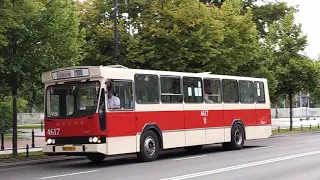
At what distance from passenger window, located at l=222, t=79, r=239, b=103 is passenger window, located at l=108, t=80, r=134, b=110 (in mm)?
6008

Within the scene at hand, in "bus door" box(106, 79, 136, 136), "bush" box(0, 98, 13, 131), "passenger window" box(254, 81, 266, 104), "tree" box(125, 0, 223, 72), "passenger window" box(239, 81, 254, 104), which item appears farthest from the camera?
"bush" box(0, 98, 13, 131)

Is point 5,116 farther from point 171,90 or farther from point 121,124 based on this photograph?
point 121,124

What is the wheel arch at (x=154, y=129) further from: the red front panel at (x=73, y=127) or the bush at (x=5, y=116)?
the bush at (x=5, y=116)

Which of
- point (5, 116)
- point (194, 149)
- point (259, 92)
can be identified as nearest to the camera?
point (194, 149)

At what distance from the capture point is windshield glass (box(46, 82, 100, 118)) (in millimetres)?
16125

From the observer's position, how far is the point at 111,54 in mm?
26734

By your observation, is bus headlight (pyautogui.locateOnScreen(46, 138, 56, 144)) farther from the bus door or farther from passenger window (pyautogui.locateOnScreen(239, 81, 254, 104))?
passenger window (pyautogui.locateOnScreen(239, 81, 254, 104))

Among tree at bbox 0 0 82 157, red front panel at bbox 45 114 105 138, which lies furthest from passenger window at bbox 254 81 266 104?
red front panel at bbox 45 114 105 138

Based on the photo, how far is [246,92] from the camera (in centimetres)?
2327

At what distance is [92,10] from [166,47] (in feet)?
18.5

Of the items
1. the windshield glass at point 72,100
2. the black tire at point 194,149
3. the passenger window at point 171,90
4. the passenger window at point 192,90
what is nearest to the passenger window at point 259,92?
the black tire at point 194,149

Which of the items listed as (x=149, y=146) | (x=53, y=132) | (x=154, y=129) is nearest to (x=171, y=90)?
(x=154, y=129)

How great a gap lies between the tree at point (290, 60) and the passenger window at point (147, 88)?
21.8 metres

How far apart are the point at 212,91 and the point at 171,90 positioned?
2831 millimetres
